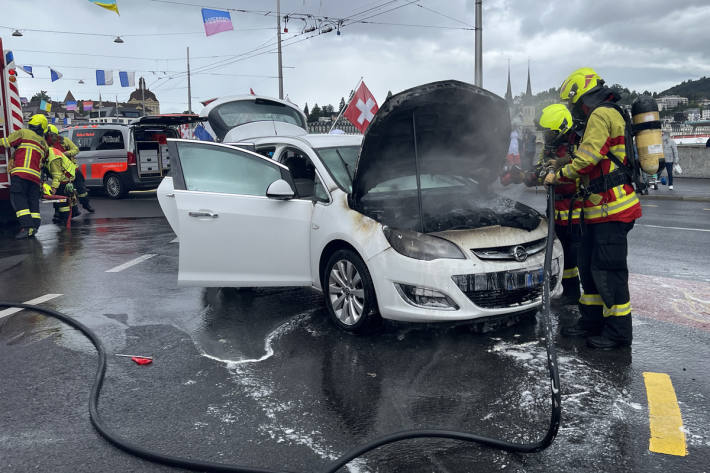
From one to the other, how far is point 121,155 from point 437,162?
14.0m

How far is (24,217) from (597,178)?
358 inches

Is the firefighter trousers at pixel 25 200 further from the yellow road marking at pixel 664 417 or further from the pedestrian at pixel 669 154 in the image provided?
the pedestrian at pixel 669 154

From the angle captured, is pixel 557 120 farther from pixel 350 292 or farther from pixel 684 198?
pixel 684 198

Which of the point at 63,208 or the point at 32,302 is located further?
the point at 63,208

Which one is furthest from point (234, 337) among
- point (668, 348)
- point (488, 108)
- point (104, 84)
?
point (104, 84)

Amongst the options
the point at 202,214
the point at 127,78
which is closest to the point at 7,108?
the point at 202,214

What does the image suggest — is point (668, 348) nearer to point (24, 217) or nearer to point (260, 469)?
point (260, 469)

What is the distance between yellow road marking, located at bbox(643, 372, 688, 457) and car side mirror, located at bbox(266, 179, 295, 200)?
2.88 metres

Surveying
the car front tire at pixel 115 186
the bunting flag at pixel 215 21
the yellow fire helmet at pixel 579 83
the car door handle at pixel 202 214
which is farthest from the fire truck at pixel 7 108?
the bunting flag at pixel 215 21

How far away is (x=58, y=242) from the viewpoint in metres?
9.91

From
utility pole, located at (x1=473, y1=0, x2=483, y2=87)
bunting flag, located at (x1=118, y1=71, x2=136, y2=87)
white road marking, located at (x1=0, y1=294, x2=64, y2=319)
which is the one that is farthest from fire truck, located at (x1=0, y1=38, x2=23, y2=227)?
bunting flag, located at (x1=118, y1=71, x2=136, y2=87)

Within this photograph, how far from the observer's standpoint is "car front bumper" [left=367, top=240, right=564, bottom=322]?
4.29 m

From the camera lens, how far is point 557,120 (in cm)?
459

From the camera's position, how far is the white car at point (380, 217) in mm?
4375
